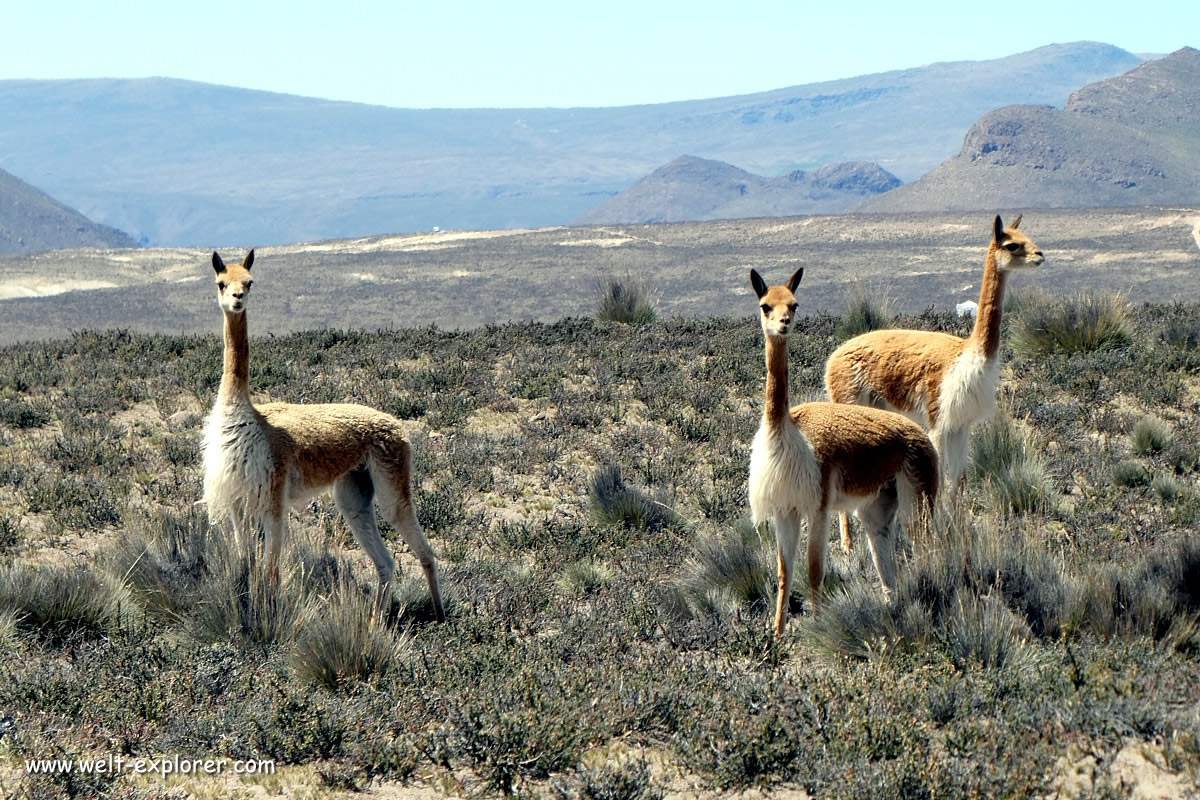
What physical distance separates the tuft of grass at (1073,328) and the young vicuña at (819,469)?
24.5 feet

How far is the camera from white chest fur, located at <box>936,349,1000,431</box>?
301 inches

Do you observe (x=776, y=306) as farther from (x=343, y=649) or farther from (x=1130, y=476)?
(x=1130, y=476)

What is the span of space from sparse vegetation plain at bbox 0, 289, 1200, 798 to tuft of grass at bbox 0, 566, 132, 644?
1 centimetres

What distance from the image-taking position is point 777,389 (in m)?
5.74

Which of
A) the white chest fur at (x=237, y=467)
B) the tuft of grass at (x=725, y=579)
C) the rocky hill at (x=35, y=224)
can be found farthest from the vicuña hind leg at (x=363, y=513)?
the rocky hill at (x=35, y=224)

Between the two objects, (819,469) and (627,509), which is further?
(627,509)

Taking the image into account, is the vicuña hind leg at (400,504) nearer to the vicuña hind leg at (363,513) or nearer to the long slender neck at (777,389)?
the vicuña hind leg at (363,513)

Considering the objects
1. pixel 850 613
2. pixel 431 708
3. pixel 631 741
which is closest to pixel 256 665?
pixel 431 708

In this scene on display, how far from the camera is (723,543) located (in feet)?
22.1

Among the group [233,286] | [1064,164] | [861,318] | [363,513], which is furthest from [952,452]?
[1064,164]

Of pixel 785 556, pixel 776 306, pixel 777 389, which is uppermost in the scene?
pixel 776 306

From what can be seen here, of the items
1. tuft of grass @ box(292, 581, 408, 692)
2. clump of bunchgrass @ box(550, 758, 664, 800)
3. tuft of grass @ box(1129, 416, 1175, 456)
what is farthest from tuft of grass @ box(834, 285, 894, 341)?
clump of bunchgrass @ box(550, 758, 664, 800)

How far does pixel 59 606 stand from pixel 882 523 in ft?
13.8

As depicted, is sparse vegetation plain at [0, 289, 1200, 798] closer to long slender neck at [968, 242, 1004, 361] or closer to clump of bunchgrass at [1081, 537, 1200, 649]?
clump of bunchgrass at [1081, 537, 1200, 649]
